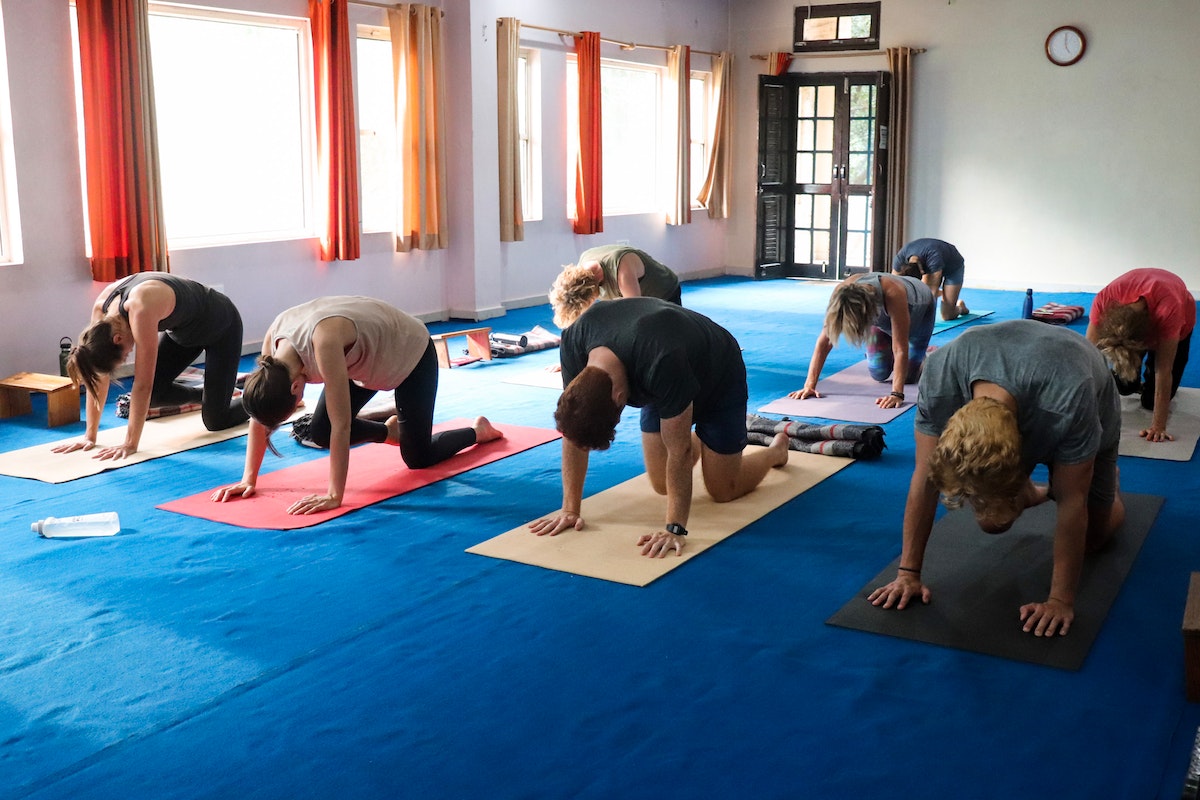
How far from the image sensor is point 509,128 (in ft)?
28.5

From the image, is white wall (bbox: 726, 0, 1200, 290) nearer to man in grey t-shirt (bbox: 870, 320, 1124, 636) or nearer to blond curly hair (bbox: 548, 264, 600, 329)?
blond curly hair (bbox: 548, 264, 600, 329)

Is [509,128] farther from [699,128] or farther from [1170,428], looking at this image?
[1170,428]

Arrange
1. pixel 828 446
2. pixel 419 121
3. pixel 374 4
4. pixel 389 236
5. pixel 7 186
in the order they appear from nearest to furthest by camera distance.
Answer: pixel 828 446 → pixel 7 186 → pixel 374 4 → pixel 419 121 → pixel 389 236

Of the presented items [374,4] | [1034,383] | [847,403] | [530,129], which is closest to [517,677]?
[1034,383]

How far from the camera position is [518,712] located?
2.57 meters

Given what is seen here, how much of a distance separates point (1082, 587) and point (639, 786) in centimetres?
160

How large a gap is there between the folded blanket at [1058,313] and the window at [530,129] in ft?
13.2

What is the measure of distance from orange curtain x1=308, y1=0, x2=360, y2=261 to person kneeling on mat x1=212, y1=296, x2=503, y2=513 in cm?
316

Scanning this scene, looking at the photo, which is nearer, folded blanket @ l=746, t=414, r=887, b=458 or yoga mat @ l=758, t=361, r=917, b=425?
folded blanket @ l=746, t=414, r=887, b=458

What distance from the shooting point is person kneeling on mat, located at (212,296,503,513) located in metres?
3.57

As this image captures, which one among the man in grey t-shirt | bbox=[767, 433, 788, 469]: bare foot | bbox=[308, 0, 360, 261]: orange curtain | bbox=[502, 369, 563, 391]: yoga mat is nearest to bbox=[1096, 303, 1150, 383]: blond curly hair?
bbox=[767, 433, 788, 469]: bare foot

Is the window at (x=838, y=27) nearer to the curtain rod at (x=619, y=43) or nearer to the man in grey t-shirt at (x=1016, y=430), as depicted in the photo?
the curtain rod at (x=619, y=43)

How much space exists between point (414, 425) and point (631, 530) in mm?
1077

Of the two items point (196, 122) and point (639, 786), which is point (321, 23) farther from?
point (639, 786)
